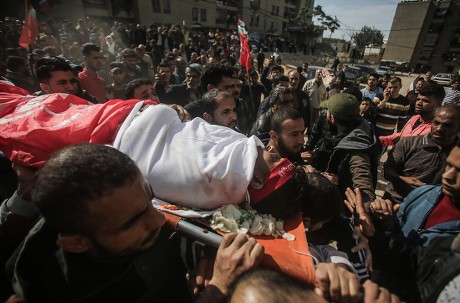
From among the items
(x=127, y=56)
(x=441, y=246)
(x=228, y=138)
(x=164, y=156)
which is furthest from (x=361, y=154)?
(x=127, y=56)

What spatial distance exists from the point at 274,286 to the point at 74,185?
A: 2.61ft

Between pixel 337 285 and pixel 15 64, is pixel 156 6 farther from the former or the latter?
pixel 337 285

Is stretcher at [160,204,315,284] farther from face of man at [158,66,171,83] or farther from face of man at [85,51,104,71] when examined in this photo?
face of man at [85,51,104,71]

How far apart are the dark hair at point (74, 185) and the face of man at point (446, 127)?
3.10 m

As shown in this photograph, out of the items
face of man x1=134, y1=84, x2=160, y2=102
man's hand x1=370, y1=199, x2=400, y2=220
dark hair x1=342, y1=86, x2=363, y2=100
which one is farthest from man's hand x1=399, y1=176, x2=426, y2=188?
face of man x1=134, y1=84, x2=160, y2=102

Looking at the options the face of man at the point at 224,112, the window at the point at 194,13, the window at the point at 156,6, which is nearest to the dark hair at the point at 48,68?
the face of man at the point at 224,112

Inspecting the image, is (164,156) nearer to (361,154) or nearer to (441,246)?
(441,246)

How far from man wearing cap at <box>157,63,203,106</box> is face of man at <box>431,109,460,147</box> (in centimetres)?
377

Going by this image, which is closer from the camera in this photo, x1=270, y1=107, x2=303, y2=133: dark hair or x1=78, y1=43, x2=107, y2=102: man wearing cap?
x1=270, y1=107, x2=303, y2=133: dark hair

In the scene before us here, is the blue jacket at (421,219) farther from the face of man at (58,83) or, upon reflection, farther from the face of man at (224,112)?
the face of man at (58,83)

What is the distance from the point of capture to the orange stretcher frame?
38.5 inches

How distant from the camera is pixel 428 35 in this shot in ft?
143

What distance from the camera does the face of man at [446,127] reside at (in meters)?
2.44

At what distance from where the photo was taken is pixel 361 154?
2.26m
